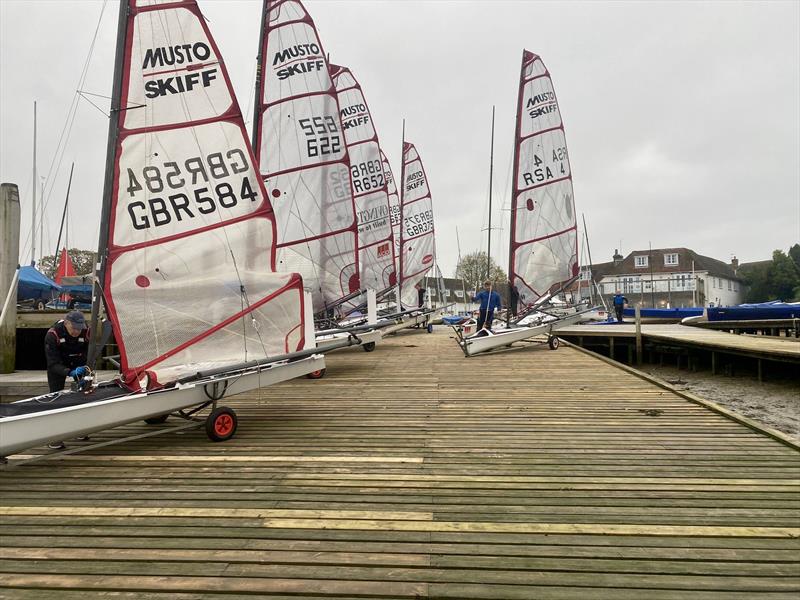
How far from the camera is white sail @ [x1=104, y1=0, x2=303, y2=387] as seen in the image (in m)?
4.86

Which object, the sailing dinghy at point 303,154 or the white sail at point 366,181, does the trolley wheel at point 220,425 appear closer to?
the sailing dinghy at point 303,154

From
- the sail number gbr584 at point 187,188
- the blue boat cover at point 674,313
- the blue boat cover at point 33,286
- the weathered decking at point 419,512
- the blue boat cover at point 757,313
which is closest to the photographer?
the weathered decking at point 419,512

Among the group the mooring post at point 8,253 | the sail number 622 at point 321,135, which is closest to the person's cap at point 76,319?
the mooring post at point 8,253

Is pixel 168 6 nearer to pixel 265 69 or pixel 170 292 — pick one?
pixel 170 292

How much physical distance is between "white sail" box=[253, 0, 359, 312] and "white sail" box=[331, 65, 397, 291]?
416 cm

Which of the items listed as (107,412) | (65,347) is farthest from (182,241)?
(107,412)

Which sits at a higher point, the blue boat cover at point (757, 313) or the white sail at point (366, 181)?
the white sail at point (366, 181)

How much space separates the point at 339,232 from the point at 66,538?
872 cm

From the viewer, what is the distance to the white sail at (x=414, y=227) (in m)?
22.5

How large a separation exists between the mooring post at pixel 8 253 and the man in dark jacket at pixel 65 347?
15.6 feet

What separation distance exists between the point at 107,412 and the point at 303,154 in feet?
24.5

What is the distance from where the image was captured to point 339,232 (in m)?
11.0

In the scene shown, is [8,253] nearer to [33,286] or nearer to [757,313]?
[33,286]

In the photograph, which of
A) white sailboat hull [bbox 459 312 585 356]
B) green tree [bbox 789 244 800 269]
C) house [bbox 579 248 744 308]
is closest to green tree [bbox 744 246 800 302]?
house [bbox 579 248 744 308]
